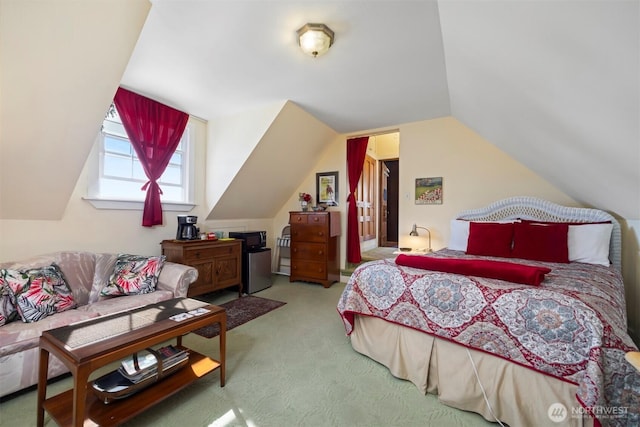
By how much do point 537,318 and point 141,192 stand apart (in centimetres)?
391

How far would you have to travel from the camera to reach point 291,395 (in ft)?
5.63

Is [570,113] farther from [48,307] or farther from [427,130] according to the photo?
[48,307]

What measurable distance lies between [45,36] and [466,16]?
8.33 ft

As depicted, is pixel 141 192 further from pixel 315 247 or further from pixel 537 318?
pixel 537 318

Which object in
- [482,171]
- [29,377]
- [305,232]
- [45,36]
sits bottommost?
[29,377]

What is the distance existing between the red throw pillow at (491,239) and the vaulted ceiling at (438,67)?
776mm

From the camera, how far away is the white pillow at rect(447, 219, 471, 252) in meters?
3.26

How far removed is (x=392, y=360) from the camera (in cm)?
197

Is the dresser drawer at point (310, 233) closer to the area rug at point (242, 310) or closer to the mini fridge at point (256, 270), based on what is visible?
the mini fridge at point (256, 270)

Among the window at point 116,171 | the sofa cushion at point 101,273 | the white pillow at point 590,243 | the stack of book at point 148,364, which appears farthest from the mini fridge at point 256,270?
the white pillow at point 590,243

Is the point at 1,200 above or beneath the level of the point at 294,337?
above

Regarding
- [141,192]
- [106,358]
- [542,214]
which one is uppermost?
[141,192]

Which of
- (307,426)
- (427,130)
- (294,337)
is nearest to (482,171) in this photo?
(427,130)

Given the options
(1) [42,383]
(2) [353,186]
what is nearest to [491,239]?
(2) [353,186]
